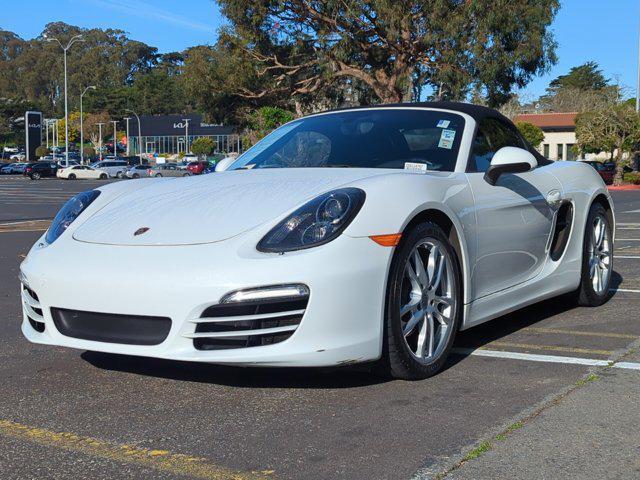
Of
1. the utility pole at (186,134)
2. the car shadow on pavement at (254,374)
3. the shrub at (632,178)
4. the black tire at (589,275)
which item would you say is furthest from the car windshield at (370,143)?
the utility pole at (186,134)

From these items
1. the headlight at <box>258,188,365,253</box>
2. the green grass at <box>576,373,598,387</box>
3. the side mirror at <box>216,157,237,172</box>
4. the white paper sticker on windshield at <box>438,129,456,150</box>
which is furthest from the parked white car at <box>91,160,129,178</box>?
the green grass at <box>576,373,598,387</box>

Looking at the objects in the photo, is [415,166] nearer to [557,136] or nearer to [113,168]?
[113,168]

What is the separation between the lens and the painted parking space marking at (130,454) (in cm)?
281

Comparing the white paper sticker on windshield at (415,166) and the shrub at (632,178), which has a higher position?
the white paper sticker on windshield at (415,166)

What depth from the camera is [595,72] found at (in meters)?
108

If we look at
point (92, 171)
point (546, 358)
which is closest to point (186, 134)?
point (92, 171)

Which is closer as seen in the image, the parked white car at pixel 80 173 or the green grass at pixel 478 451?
the green grass at pixel 478 451

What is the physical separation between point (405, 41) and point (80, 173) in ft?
104

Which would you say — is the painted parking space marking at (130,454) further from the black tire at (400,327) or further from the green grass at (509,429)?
the black tire at (400,327)

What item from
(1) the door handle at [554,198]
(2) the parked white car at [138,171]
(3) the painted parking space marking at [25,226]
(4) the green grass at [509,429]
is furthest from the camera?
(2) the parked white car at [138,171]

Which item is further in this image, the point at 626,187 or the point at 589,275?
the point at 626,187

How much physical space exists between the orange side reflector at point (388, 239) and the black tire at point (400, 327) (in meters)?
0.06

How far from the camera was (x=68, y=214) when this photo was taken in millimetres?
4422

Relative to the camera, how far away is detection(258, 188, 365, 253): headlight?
3561mm
